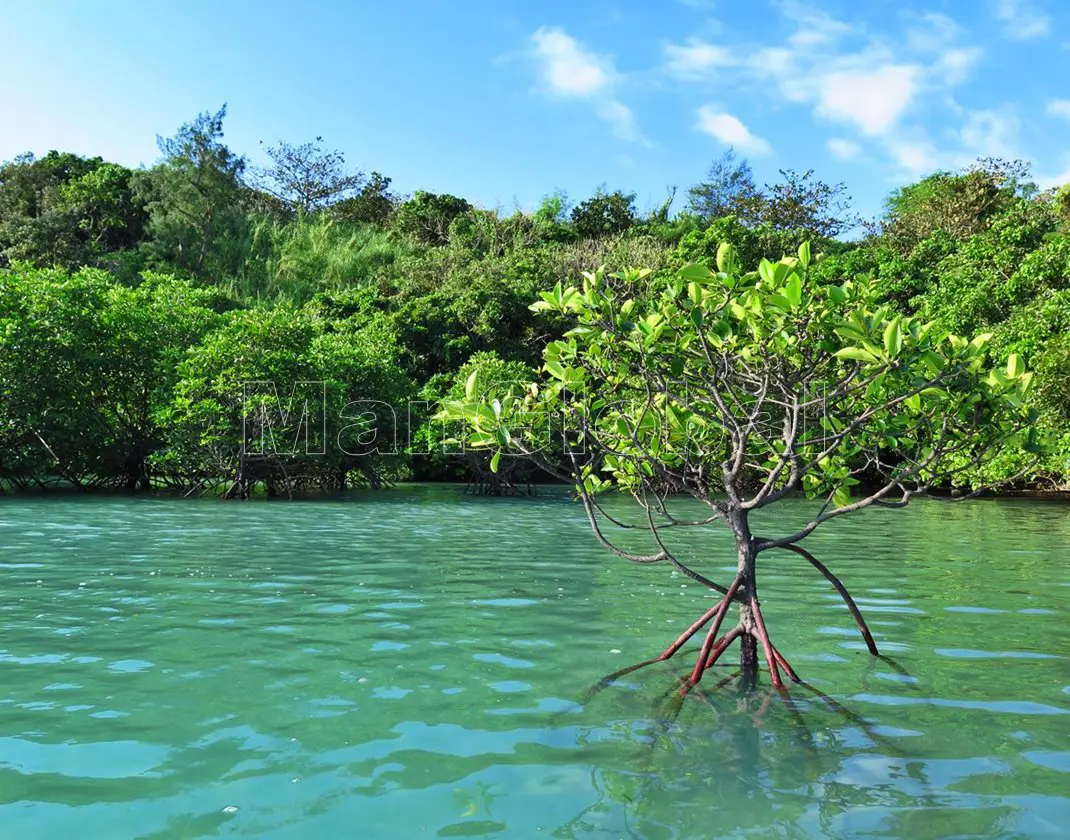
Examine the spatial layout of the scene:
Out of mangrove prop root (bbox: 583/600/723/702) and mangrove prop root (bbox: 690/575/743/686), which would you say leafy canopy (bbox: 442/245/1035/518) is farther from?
mangrove prop root (bbox: 583/600/723/702)

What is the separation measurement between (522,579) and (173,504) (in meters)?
11.5

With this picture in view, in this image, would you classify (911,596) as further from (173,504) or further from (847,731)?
(173,504)

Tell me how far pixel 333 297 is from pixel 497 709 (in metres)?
30.9

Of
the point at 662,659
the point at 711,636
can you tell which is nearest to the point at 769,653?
the point at 711,636

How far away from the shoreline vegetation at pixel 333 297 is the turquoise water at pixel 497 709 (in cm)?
162

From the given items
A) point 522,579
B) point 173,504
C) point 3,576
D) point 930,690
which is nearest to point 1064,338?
point 522,579

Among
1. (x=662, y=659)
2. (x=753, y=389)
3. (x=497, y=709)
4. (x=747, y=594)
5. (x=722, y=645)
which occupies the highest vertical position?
(x=753, y=389)

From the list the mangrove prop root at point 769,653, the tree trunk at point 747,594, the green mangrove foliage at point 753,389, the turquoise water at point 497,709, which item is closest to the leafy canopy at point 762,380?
the green mangrove foliage at point 753,389

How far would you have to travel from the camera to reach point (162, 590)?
26.0 feet

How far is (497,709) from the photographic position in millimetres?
4594

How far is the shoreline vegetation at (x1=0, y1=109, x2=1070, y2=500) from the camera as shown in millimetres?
19703

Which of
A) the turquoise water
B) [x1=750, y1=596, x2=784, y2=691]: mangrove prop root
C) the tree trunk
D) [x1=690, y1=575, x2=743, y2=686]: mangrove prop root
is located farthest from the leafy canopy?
the turquoise water

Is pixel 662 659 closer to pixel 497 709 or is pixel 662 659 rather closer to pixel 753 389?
pixel 497 709

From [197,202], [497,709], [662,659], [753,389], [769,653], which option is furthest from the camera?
[197,202]
